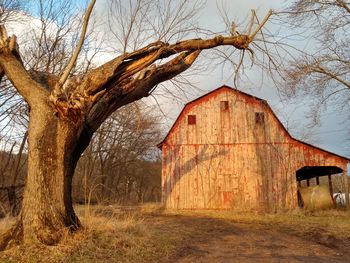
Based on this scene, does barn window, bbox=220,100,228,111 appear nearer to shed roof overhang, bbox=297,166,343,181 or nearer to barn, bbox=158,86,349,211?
barn, bbox=158,86,349,211

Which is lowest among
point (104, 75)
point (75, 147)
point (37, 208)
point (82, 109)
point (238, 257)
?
point (238, 257)

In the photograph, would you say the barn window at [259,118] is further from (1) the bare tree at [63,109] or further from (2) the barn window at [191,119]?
(1) the bare tree at [63,109]

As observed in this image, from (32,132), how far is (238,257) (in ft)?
14.8

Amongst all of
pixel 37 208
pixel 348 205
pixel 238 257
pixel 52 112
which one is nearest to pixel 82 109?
pixel 52 112

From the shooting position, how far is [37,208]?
6871mm

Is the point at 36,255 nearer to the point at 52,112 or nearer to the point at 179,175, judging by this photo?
the point at 52,112

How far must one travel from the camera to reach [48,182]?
706cm

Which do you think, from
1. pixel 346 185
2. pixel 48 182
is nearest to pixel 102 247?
pixel 48 182

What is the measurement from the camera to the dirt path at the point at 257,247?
7.22 metres

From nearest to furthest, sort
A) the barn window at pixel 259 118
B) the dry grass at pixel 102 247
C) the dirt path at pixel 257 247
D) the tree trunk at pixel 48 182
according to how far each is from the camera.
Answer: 1. the dry grass at pixel 102 247
2. the tree trunk at pixel 48 182
3. the dirt path at pixel 257 247
4. the barn window at pixel 259 118

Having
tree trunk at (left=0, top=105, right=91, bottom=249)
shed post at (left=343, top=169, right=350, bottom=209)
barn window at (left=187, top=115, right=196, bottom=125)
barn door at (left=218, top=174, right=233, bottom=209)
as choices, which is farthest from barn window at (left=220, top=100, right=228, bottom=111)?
tree trunk at (left=0, top=105, right=91, bottom=249)

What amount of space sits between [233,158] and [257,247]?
1241cm

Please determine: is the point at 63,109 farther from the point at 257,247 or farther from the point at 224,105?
the point at 224,105

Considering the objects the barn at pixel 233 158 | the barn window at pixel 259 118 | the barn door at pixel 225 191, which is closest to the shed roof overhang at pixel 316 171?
the barn at pixel 233 158
